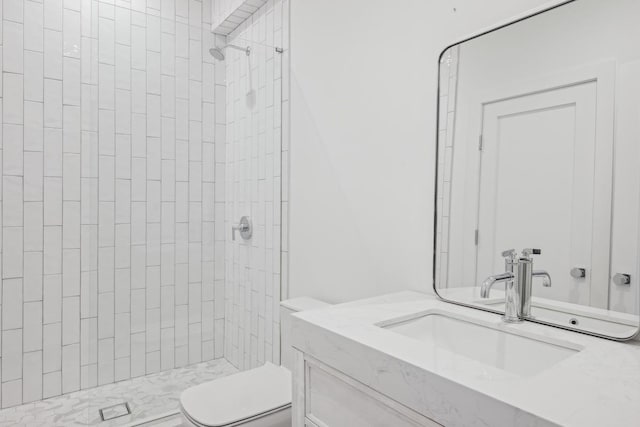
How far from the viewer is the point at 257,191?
202 cm

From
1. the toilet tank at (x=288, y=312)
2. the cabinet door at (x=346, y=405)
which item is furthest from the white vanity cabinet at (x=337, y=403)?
the toilet tank at (x=288, y=312)

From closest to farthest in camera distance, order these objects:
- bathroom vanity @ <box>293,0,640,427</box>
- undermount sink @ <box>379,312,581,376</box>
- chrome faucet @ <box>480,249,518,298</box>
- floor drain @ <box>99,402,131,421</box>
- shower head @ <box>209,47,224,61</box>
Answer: bathroom vanity @ <box>293,0,640,427</box>
undermount sink @ <box>379,312,581,376</box>
chrome faucet @ <box>480,249,518,298</box>
floor drain @ <box>99,402,131,421</box>
shower head @ <box>209,47,224,61</box>

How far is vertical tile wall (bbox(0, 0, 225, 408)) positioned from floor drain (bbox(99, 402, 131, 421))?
115mm

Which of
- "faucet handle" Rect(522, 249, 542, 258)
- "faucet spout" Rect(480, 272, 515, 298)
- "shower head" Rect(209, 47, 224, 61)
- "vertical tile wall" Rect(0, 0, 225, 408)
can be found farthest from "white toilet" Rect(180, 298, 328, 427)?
"shower head" Rect(209, 47, 224, 61)

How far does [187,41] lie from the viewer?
74.2 inches

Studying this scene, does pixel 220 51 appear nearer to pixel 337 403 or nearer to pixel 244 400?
pixel 244 400

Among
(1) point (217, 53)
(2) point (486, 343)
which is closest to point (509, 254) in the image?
(2) point (486, 343)

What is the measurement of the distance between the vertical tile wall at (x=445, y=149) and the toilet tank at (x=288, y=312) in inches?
23.7

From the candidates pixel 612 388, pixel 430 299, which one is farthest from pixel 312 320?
pixel 612 388

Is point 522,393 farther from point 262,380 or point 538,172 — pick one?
point 262,380

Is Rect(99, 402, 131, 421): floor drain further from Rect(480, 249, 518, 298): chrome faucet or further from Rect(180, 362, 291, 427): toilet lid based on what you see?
Rect(480, 249, 518, 298): chrome faucet

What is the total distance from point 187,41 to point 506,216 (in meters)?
1.58

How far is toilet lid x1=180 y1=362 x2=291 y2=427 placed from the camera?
1.35 meters

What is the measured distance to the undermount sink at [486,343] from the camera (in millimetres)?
910
